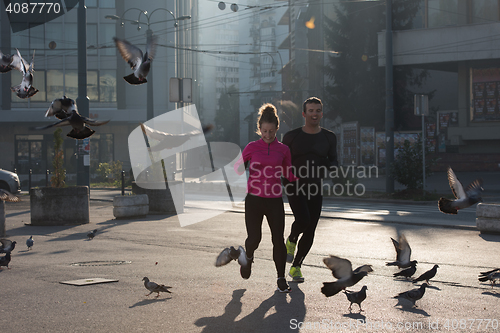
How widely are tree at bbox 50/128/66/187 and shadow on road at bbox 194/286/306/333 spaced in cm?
743

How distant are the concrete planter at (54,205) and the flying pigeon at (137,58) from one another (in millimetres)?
8163

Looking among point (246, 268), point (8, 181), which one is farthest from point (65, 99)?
point (8, 181)

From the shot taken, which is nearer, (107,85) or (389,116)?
(389,116)

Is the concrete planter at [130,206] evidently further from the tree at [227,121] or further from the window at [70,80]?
the tree at [227,121]

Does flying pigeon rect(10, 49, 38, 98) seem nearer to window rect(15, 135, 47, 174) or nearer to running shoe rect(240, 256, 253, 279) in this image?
running shoe rect(240, 256, 253, 279)

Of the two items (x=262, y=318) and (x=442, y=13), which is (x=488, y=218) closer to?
(x=262, y=318)

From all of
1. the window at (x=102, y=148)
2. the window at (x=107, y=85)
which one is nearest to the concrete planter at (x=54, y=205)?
the window at (x=102, y=148)

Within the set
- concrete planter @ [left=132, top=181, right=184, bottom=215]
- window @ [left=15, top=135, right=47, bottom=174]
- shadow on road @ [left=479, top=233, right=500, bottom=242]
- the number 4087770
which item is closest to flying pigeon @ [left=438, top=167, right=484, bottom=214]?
shadow on road @ [left=479, top=233, right=500, bottom=242]

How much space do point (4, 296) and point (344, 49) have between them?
3834cm

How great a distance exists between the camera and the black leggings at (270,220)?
5.74 m

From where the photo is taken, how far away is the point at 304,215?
20.0ft

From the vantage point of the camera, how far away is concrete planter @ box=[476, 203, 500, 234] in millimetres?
10453

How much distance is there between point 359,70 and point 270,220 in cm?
3671

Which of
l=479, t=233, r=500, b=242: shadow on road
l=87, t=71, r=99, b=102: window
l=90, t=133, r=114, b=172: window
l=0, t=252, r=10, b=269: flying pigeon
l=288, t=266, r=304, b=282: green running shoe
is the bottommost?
l=479, t=233, r=500, b=242: shadow on road
